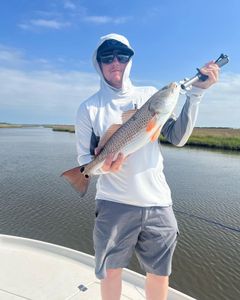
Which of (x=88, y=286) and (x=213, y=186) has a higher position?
(x=88, y=286)

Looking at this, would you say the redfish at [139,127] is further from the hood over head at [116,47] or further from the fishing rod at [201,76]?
the hood over head at [116,47]

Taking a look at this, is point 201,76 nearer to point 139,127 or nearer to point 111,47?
point 139,127

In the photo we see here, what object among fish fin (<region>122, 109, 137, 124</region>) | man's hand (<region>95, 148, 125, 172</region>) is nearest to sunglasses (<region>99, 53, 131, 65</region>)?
fish fin (<region>122, 109, 137, 124</region>)

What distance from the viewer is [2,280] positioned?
4078 millimetres

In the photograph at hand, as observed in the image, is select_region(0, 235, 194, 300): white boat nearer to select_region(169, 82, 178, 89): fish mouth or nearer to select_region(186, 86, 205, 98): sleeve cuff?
select_region(186, 86, 205, 98): sleeve cuff

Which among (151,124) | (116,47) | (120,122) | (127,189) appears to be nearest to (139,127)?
(151,124)

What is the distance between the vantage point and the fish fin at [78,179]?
105 inches

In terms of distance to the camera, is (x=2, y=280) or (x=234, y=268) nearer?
(x=2, y=280)

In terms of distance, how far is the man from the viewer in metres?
2.52

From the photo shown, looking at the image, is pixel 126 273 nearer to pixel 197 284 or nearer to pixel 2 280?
pixel 2 280

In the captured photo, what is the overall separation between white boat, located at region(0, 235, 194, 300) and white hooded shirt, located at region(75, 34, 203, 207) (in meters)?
1.85

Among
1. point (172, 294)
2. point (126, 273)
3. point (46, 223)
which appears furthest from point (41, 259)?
point (46, 223)

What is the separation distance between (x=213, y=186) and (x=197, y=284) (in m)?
9.42

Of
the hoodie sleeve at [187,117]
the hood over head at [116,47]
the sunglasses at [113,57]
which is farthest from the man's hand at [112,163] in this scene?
the sunglasses at [113,57]
